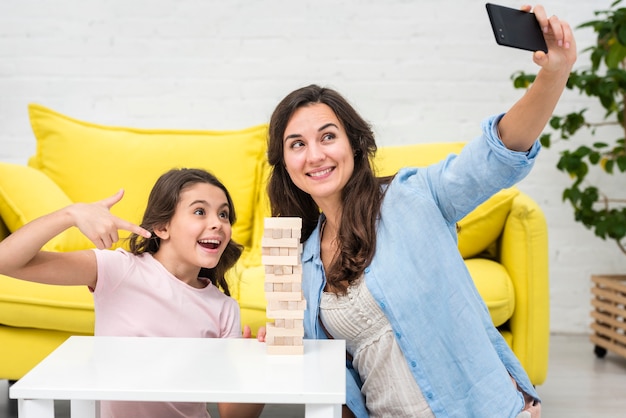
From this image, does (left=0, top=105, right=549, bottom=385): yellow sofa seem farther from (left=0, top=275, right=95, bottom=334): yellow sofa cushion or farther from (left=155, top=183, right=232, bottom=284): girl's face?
(left=155, top=183, right=232, bottom=284): girl's face

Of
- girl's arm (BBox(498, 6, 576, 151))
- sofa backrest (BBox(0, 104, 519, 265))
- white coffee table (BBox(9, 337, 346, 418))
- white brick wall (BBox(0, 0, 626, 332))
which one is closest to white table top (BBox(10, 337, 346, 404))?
white coffee table (BBox(9, 337, 346, 418))

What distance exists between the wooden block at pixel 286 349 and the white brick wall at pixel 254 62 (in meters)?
2.42

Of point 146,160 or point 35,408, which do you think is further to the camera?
point 146,160

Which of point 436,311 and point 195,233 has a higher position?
point 195,233

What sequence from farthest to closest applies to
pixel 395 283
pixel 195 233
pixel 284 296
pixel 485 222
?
pixel 485 222
pixel 195 233
pixel 395 283
pixel 284 296

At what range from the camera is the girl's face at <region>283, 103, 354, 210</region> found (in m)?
1.73

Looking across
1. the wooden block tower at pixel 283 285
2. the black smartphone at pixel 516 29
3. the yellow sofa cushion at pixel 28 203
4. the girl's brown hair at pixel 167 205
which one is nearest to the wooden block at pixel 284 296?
the wooden block tower at pixel 283 285

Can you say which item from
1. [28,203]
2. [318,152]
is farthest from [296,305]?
[28,203]

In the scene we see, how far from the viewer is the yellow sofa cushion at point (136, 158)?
3.05m

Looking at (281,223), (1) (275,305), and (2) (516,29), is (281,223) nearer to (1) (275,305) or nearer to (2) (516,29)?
(1) (275,305)

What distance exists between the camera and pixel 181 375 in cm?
134

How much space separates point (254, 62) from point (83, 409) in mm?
2601

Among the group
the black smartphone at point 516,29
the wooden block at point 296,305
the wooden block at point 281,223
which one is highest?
the black smartphone at point 516,29

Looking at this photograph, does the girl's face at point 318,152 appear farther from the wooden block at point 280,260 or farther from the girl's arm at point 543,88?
the girl's arm at point 543,88
